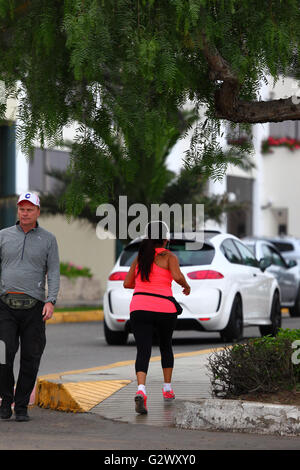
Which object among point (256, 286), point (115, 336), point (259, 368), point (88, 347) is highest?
point (259, 368)

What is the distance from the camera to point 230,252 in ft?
52.3

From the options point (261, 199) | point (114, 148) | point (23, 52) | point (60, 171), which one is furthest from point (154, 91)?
point (261, 199)

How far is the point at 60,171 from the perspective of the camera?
2650 centimetres

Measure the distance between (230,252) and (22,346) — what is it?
7616 mm

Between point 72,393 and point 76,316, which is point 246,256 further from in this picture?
point 72,393

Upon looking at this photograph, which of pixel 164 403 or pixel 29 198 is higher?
pixel 29 198

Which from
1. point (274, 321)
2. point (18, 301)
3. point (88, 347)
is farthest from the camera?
point (274, 321)

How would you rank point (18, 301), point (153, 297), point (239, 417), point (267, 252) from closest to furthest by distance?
1. point (239, 417)
2. point (18, 301)
3. point (153, 297)
4. point (267, 252)

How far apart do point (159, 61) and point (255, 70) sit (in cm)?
100

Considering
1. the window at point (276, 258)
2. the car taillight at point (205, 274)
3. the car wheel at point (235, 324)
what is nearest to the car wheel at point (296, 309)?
the window at point (276, 258)

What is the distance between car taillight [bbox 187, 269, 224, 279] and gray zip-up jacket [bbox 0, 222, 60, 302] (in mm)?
6524

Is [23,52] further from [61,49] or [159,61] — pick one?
[159,61]

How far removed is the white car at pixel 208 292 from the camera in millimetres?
15039

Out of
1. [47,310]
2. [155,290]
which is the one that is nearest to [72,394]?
[47,310]
